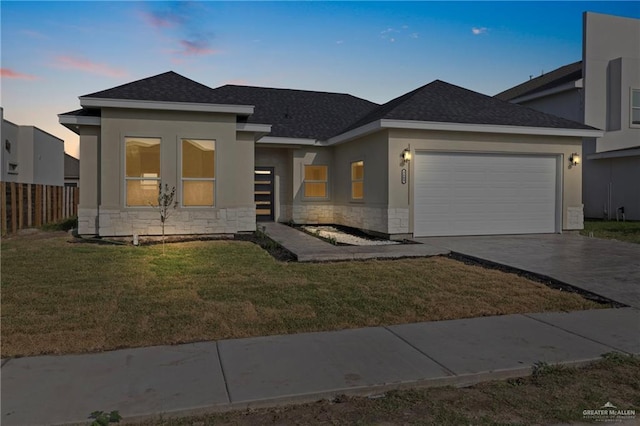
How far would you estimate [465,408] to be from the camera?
3.24 metres

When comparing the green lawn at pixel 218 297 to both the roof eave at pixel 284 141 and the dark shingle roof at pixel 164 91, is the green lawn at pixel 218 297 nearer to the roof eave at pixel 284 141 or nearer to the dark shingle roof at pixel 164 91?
the dark shingle roof at pixel 164 91

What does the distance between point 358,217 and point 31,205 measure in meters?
11.1

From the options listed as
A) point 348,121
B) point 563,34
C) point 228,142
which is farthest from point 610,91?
point 228,142

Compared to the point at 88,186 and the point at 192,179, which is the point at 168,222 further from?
the point at 88,186

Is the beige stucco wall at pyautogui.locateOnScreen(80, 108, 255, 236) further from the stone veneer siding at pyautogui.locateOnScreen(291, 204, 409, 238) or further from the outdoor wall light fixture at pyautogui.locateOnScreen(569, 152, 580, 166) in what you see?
the outdoor wall light fixture at pyautogui.locateOnScreen(569, 152, 580, 166)

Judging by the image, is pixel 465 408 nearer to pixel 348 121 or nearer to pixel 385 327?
pixel 385 327

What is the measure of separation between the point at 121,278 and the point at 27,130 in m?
29.8

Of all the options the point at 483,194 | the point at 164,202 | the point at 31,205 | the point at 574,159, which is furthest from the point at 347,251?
the point at 31,205

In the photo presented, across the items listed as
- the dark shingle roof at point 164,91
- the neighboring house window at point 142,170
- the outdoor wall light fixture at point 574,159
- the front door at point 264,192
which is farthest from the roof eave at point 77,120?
the outdoor wall light fixture at point 574,159

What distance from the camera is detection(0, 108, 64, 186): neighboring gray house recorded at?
27125mm

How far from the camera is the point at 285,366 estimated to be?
3938 mm

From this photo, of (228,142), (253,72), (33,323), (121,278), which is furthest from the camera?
(253,72)

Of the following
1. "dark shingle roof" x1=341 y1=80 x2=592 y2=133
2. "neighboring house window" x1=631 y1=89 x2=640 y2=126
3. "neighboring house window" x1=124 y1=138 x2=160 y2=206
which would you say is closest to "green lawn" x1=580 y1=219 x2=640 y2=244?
"dark shingle roof" x1=341 y1=80 x2=592 y2=133

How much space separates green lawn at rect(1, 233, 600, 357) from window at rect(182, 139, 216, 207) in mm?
3021
